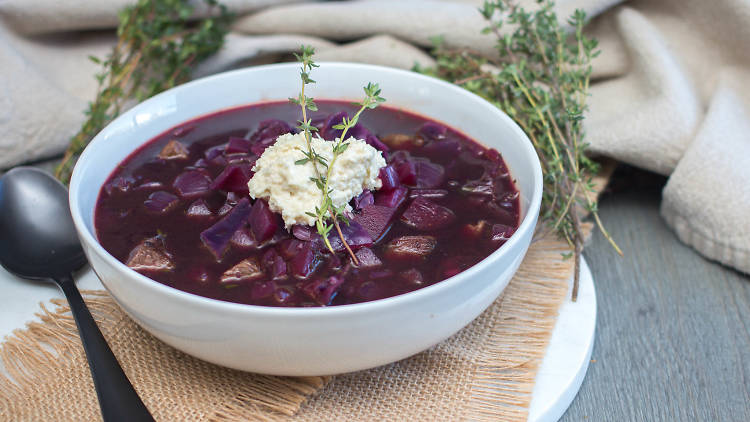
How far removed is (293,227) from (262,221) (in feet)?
0.36

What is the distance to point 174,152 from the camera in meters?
2.84

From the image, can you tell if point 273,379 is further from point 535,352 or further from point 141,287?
point 535,352

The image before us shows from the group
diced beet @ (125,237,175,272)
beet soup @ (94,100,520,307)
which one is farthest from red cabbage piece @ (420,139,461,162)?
diced beet @ (125,237,175,272)

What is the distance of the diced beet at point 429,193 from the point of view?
256 cm

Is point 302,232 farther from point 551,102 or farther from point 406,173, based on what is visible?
point 551,102

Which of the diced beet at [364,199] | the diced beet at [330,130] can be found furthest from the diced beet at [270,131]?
the diced beet at [364,199]

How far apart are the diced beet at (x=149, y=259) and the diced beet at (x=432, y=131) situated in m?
1.29

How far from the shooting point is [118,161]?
2.78 metres

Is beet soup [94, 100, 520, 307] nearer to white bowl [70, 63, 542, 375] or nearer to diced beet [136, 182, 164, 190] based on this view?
diced beet [136, 182, 164, 190]

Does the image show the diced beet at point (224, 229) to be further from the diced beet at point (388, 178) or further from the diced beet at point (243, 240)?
the diced beet at point (388, 178)

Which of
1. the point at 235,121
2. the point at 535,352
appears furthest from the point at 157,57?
the point at 535,352

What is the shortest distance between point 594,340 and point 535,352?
0.48 m

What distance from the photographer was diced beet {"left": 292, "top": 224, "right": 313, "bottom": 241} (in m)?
2.24

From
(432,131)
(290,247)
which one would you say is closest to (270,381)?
(290,247)
